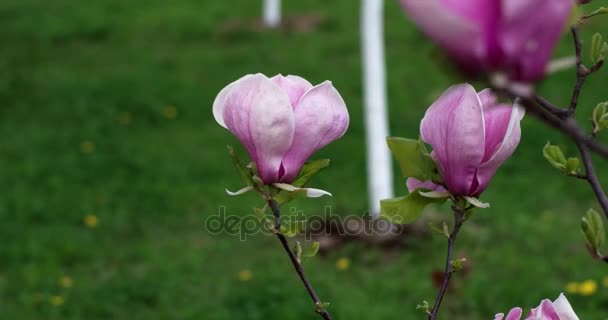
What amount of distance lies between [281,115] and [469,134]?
0.16 meters

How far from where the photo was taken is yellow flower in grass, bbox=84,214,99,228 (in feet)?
14.3

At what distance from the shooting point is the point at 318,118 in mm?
722

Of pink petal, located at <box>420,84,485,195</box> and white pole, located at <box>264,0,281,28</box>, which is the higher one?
pink petal, located at <box>420,84,485,195</box>

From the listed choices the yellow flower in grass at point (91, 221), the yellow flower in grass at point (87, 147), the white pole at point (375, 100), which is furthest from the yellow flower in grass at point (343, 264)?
the yellow flower in grass at point (87, 147)

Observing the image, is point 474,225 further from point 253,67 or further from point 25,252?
point 253,67

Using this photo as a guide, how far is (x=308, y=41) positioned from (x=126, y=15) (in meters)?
2.36

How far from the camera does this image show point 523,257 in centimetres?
377

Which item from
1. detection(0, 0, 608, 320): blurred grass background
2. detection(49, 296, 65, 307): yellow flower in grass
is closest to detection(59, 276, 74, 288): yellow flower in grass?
detection(0, 0, 608, 320): blurred grass background

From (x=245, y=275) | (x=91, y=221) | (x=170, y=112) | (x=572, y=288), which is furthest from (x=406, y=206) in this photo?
(x=170, y=112)

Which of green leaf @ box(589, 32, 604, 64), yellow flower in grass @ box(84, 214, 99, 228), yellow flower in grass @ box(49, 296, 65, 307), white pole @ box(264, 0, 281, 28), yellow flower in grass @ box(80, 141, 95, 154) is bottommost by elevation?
white pole @ box(264, 0, 281, 28)

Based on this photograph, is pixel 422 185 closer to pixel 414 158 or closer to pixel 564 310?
pixel 414 158

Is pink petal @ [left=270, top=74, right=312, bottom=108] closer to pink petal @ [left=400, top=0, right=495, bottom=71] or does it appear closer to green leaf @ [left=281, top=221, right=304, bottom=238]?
green leaf @ [left=281, top=221, right=304, bottom=238]

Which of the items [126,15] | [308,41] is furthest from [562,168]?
[126,15]

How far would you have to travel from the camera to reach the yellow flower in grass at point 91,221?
4348 mm
